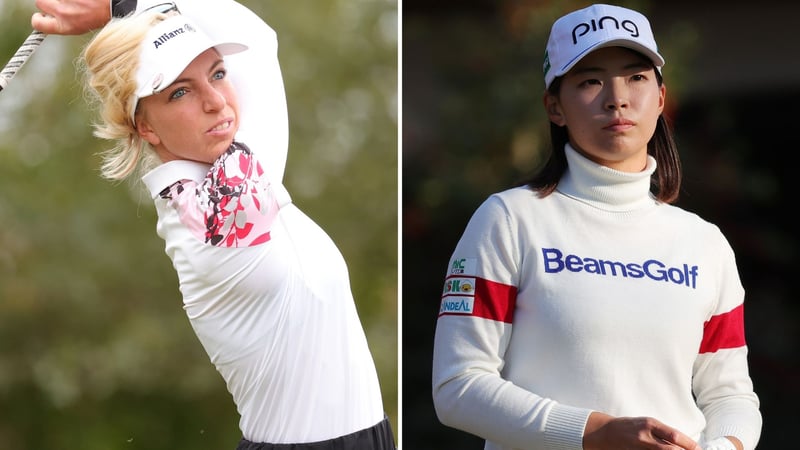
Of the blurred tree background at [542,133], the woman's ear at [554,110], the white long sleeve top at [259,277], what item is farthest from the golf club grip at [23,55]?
the blurred tree background at [542,133]

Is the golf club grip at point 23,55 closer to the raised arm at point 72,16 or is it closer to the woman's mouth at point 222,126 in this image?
the raised arm at point 72,16

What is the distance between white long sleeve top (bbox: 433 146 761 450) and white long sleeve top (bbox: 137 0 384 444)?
0.36 m

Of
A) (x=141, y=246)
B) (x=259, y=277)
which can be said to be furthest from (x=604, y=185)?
(x=141, y=246)

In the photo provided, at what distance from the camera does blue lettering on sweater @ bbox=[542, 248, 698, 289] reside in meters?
1.76

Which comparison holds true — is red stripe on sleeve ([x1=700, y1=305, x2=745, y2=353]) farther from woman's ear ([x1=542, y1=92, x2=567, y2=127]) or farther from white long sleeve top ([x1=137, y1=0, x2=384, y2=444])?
white long sleeve top ([x1=137, y1=0, x2=384, y2=444])

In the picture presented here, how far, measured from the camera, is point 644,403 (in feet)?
5.70

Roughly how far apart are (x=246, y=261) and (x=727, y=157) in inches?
77.2

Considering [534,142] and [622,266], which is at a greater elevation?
[534,142]

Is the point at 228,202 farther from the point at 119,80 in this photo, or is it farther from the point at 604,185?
the point at 604,185

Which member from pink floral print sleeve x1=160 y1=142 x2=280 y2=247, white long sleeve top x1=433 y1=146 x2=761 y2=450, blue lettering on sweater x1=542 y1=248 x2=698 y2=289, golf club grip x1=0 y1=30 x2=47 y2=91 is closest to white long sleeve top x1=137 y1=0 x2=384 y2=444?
pink floral print sleeve x1=160 y1=142 x2=280 y2=247

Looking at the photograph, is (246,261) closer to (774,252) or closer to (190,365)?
(190,365)

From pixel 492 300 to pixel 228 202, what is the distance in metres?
0.56

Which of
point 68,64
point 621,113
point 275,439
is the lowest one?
point 275,439

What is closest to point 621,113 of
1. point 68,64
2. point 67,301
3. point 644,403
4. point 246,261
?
point 644,403
